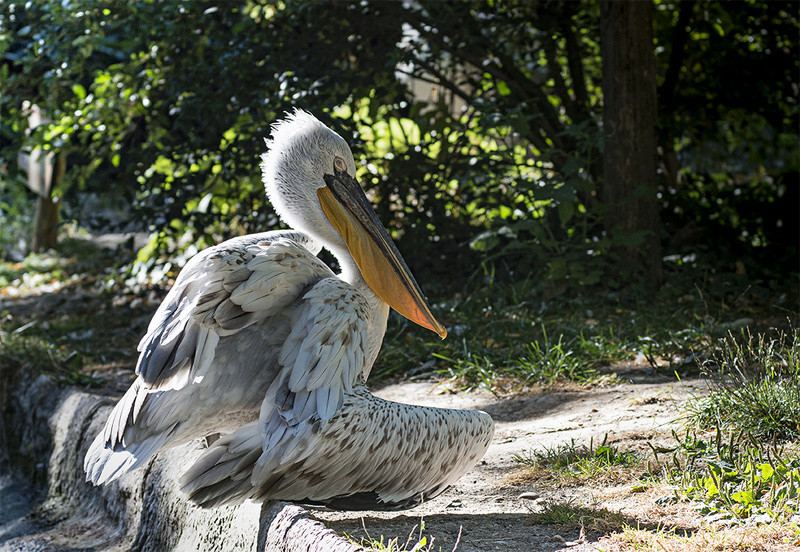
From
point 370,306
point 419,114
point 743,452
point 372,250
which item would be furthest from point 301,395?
point 419,114

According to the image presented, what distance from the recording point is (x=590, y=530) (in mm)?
2270

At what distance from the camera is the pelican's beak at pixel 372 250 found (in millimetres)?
3227

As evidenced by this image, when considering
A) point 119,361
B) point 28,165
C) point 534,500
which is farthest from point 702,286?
point 28,165

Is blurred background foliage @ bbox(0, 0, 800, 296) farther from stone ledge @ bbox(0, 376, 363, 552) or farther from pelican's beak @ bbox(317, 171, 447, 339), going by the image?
pelican's beak @ bbox(317, 171, 447, 339)

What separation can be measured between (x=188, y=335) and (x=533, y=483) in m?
1.26

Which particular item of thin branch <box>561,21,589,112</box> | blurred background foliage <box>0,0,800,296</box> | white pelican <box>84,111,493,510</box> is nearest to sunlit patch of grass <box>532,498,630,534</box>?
white pelican <box>84,111,493,510</box>

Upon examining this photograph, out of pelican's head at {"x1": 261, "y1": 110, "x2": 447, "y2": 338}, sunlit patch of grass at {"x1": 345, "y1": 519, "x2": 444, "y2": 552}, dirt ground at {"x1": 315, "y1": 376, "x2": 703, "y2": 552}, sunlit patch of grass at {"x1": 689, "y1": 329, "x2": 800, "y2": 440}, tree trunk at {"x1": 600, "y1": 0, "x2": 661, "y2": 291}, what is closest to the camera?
sunlit patch of grass at {"x1": 345, "y1": 519, "x2": 444, "y2": 552}

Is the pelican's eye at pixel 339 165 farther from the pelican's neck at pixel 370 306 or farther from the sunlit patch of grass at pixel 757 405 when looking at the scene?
the sunlit patch of grass at pixel 757 405

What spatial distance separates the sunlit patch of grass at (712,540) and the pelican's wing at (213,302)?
1.28 meters

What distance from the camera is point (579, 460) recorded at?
2.88m

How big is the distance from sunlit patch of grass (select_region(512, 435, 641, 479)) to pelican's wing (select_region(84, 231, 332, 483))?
1062mm

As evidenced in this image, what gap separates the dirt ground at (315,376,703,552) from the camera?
232 cm

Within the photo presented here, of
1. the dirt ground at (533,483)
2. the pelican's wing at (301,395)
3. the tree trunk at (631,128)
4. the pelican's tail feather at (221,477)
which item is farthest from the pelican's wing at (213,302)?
the tree trunk at (631,128)

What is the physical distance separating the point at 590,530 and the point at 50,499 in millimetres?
2939
